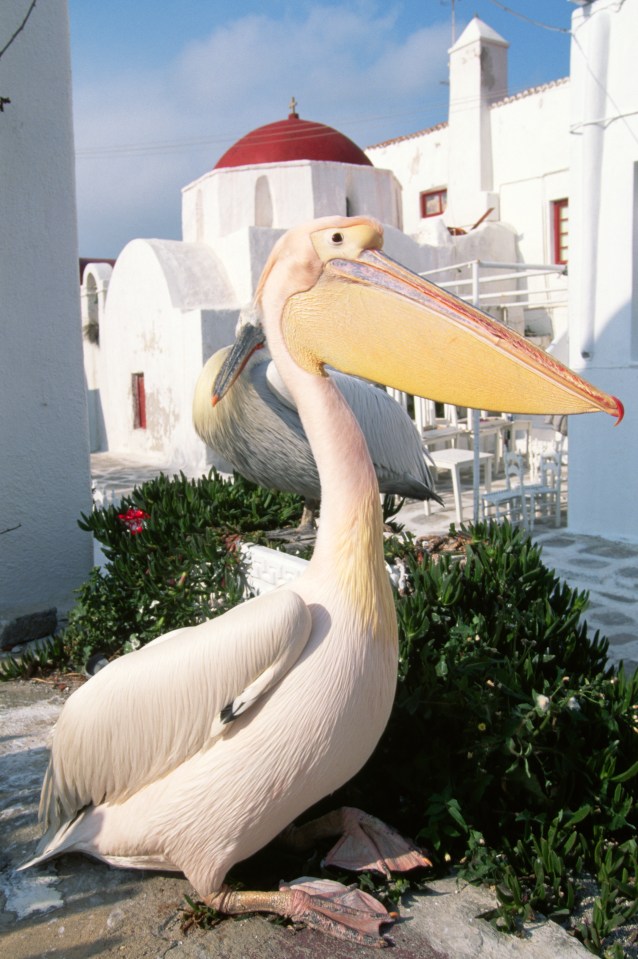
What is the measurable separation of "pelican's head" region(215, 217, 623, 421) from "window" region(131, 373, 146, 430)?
1078cm

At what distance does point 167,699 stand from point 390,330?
95 centimetres

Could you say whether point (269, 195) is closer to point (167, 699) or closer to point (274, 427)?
point (274, 427)

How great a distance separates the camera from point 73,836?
1.87 metres

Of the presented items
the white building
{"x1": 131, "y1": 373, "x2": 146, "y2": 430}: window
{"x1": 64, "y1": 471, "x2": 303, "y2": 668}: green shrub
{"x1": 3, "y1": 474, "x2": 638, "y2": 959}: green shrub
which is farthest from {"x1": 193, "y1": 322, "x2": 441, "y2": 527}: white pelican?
{"x1": 131, "y1": 373, "x2": 146, "y2": 430}: window

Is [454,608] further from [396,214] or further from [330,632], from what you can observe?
[396,214]

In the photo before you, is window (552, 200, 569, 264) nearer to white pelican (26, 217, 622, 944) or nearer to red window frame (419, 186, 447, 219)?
red window frame (419, 186, 447, 219)

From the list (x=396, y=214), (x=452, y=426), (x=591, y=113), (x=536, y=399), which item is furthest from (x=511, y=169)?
(x=536, y=399)

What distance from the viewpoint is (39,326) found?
4.69 meters

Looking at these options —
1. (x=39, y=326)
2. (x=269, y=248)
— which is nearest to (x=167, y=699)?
(x=39, y=326)

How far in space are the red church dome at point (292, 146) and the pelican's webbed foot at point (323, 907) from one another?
12.2 meters

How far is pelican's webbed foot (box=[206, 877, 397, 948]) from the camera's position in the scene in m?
1.67

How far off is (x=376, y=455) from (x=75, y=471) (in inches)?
87.5

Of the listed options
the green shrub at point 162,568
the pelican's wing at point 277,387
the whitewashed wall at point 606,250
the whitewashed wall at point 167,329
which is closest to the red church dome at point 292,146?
the whitewashed wall at point 167,329

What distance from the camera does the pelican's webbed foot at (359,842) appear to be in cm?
187
